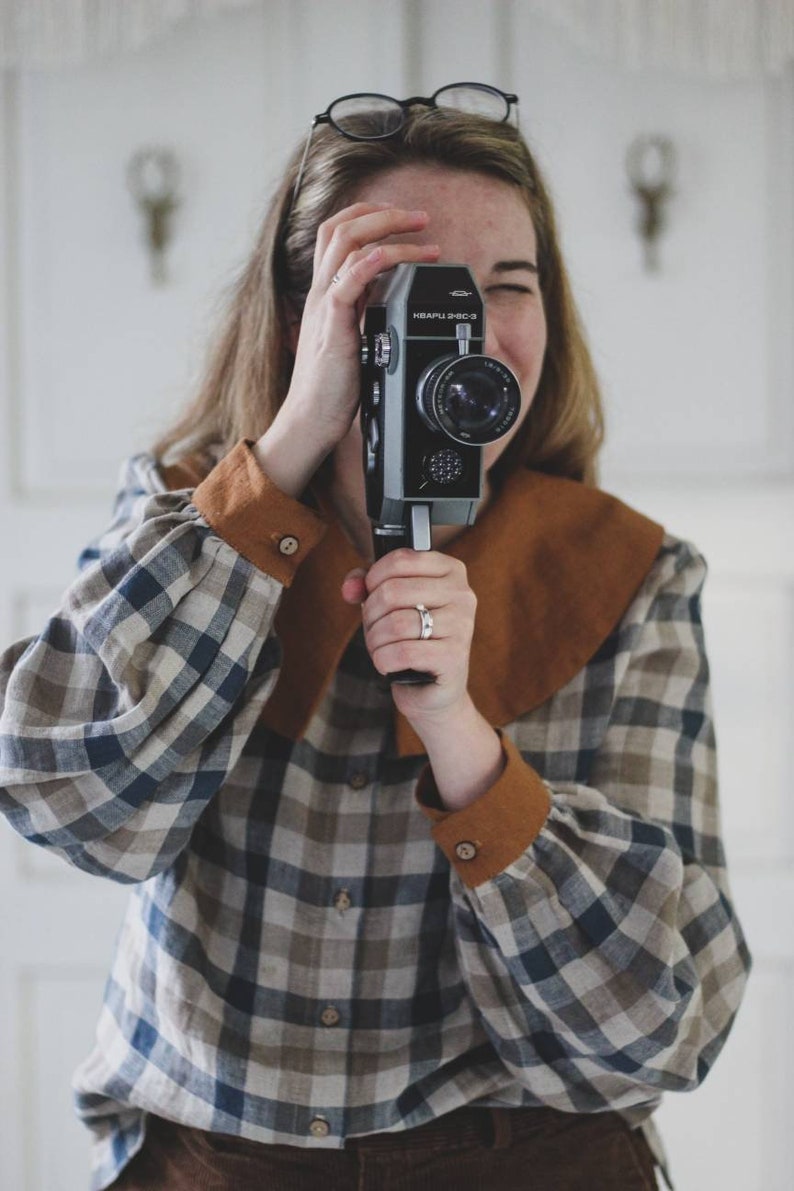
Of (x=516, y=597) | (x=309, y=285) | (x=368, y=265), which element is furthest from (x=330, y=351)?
(x=516, y=597)

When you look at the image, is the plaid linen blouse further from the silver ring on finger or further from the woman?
the silver ring on finger

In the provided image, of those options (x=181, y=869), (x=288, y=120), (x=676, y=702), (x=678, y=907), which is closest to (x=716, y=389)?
(x=288, y=120)

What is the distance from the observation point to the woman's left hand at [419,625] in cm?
83

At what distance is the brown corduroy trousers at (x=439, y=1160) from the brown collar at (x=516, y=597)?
0.30 meters

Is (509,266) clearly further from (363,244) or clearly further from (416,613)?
(416,613)

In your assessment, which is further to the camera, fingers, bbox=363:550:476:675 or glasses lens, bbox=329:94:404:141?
glasses lens, bbox=329:94:404:141

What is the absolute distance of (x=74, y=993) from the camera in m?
1.83

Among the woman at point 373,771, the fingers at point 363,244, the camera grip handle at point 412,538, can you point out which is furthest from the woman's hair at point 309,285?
the camera grip handle at point 412,538

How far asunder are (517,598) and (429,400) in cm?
32

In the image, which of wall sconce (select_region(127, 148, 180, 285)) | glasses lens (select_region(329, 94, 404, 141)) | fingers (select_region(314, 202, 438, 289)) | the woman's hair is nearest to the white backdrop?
wall sconce (select_region(127, 148, 180, 285))

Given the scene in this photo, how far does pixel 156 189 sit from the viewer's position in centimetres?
177

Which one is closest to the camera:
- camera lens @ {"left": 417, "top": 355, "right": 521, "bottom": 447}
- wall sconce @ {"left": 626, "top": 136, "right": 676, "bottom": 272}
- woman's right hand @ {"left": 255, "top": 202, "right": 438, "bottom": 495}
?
camera lens @ {"left": 417, "top": 355, "right": 521, "bottom": 447}

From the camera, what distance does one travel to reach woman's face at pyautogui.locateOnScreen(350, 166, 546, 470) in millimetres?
980

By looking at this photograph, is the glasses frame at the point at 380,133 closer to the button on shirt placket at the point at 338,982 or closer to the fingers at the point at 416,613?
the fingers at the point at 416,613
